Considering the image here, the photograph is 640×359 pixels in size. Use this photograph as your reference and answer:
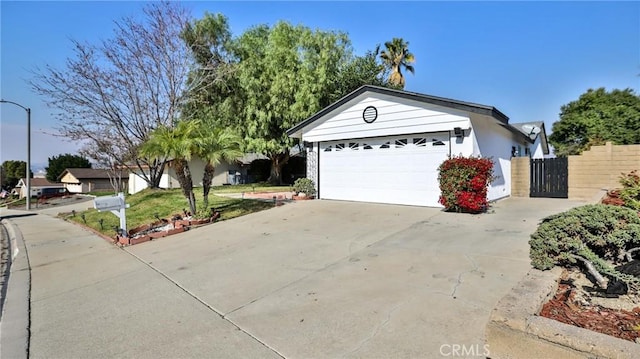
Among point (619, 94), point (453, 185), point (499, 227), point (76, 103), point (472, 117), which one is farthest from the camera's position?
point (619, 94)

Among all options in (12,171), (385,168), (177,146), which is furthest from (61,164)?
(385,168)

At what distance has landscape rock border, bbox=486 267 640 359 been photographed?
1902mm

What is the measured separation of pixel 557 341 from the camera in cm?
205

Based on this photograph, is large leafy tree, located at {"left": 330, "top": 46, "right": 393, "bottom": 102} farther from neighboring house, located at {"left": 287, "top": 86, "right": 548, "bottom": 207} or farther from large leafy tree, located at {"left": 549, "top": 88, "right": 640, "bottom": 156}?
large leafy tree, located at {"left": 549, "top": 88, "right": 640, "bottom": 156}

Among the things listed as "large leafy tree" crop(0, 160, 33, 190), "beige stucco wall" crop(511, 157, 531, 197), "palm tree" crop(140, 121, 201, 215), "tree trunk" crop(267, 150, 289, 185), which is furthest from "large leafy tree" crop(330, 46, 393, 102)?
"large leafy tree" crop(0, 160, 33, 190)

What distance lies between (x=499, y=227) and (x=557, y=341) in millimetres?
5632

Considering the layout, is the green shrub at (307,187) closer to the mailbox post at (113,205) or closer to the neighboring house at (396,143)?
the neighboring house at (396,143)

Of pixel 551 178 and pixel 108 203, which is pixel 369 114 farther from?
pixel 108 203

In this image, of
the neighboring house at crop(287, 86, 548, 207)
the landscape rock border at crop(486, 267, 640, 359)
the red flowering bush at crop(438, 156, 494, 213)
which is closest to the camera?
the landscape rock border at crop(486, 267, 640, 359)

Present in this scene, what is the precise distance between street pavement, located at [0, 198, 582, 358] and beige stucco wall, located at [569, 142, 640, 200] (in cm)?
634

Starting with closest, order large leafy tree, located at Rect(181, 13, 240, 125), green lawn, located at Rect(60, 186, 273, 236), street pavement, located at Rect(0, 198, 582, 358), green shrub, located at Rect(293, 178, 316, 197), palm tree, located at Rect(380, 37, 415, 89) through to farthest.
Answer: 1. street pavement, located at Rect(0, 198, 582, 358)
2. green lawn, located at Rect(60, 186, 273, 236)
3. green shrub, located at Rect(293, 178, 316, 197)
4. large leafy tree, located at Rect(181, 13, 240, 125)
5. palm tree, located at Rect(380, 37, 415, 89)

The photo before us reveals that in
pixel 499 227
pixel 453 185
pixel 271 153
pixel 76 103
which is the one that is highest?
pixel 76 103

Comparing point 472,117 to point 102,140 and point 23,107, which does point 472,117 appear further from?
point 23,107

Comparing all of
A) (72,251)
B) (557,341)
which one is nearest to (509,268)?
(557,341)
